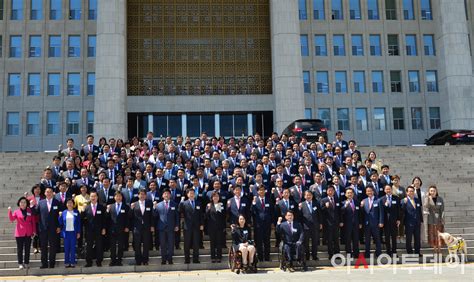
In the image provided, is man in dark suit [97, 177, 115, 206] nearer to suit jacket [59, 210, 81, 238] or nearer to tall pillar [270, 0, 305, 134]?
suit jacket [59, 210, 81, 238]

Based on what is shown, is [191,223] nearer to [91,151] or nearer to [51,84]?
[91,151]

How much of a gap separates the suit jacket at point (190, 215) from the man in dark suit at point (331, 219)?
3241 mm

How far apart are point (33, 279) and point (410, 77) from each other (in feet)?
122

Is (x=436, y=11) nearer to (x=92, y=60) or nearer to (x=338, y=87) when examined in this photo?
(x=338, y=87)

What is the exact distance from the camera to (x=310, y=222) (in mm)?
12531

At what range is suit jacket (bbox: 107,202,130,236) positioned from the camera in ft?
39.8

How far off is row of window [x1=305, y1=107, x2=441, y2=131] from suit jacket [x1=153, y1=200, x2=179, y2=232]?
30.1 metres

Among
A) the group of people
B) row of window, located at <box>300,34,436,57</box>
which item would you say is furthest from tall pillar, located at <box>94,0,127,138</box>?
the group of people

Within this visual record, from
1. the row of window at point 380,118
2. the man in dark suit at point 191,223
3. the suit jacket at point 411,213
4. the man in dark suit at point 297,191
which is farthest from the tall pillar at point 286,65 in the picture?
the man in dark suit at point 191,223

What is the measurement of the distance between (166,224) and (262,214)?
244cm

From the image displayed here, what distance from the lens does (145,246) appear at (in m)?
12.1

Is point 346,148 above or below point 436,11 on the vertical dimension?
below

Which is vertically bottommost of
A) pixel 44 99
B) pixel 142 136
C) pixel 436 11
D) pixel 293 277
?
pixel 293 277

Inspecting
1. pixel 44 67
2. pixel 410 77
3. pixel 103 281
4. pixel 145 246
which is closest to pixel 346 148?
pixel 145 246
